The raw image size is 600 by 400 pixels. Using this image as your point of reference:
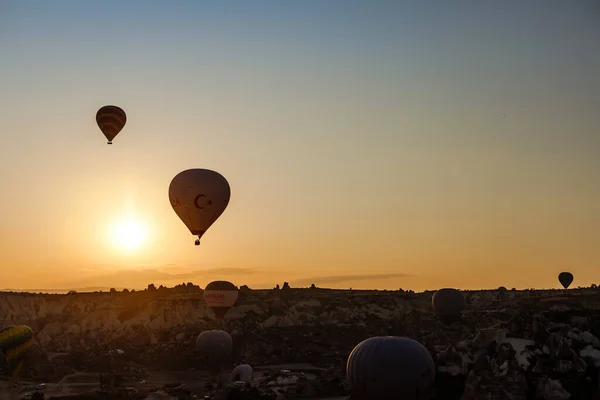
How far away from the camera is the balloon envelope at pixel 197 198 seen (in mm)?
66938

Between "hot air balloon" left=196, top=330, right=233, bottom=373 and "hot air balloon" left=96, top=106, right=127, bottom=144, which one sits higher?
"hot air balloon" left=96, top=106, right=127, bottom=144

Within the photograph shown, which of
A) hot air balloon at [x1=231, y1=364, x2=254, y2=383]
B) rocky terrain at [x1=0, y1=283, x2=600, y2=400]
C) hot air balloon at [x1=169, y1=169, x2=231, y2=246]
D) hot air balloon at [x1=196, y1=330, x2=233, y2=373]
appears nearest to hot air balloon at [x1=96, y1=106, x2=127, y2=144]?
hot air balloon at [x1=169, y1=169, x2=231, y2=246]

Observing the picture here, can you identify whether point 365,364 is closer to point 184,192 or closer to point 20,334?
point 184,192

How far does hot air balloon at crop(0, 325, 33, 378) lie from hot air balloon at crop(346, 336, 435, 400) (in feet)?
146

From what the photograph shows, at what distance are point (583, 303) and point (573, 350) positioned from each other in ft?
224

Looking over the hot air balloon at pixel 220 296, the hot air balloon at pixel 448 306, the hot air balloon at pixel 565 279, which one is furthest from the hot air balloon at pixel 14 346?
the hot air balloon at pixel 565 279

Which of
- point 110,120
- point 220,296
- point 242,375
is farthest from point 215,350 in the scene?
point 110,120

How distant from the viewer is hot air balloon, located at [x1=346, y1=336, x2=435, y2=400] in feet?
165

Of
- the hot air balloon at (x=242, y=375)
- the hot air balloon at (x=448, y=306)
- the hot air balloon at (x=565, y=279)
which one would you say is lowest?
the hot air balloon at (x=242, y=375)

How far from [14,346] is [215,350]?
72.1 feet

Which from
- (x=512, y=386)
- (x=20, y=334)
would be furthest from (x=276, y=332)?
(x=512, y=386)

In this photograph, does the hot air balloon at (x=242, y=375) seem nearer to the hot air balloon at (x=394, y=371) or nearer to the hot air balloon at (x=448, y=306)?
the hot air balloon at (x=394, y=371)

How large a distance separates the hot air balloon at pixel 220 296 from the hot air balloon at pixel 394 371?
46.2 metres

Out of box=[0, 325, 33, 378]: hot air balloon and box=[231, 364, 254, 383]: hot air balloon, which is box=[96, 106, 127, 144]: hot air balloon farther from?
box=[0, 325, 33, 378]: hot air balloon
